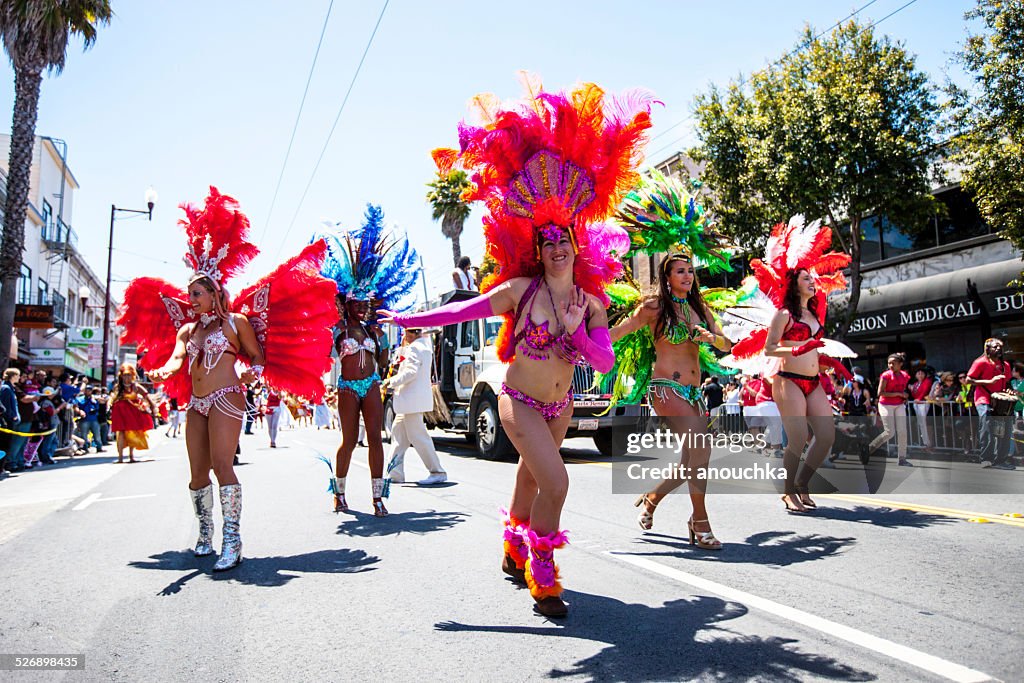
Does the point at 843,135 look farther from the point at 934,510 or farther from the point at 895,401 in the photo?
the point at 934,510

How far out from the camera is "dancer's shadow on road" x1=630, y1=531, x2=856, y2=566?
4.76 m

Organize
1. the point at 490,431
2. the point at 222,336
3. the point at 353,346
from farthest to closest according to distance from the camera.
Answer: the point at 490,431 → the point at 353,346 → the point at 222,336

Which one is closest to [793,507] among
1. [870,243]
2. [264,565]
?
[264,565]

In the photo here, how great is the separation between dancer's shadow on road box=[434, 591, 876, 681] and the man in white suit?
5150 mm

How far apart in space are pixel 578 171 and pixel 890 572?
2.99m

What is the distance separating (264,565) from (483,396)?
790 centimetres

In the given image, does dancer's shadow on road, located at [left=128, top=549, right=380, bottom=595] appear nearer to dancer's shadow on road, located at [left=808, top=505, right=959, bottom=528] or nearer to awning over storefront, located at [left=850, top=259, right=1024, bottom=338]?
dancer's shadow on road, located at [left=808, top=505, right=959, bottom=528]

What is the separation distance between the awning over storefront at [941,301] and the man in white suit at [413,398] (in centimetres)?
1459

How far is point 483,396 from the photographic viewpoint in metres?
12.8

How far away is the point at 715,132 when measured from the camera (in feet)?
60.6

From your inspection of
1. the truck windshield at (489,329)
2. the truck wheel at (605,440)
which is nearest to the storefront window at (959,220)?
the truck wheel at (605,440)

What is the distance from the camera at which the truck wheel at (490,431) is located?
12.0 meters

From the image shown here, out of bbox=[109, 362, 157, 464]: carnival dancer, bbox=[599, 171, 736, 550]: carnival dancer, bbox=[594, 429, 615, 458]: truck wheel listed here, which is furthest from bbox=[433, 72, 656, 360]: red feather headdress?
bbox=[109, 362, 157, 464]: carnival dancer

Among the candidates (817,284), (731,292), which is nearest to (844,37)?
(817,284)
